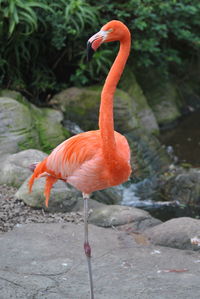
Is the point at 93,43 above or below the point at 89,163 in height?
above

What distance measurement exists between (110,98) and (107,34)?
0.41m

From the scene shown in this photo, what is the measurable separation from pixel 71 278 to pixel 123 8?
5.51 meters

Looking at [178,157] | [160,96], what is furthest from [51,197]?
[160,96]

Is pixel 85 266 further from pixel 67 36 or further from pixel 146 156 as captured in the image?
pixel 67 36

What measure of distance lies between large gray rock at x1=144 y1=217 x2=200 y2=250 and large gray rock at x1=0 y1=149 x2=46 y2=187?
5.10 feet

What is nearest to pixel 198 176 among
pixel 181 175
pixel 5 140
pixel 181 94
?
pixel 181 175

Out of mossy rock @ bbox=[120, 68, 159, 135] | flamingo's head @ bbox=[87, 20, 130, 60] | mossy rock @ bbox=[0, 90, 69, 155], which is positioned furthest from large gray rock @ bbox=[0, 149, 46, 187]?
mossy rock @ bbox=[120, 68, 159, 135]

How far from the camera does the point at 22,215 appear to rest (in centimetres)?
469

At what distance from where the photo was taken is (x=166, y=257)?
3959 millimetres

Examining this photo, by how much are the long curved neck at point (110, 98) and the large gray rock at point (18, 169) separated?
2159 mm

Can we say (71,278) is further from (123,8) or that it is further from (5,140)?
(123,8)

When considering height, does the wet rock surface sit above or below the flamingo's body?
below

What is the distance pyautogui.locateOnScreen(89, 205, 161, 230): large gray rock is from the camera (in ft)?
14.9

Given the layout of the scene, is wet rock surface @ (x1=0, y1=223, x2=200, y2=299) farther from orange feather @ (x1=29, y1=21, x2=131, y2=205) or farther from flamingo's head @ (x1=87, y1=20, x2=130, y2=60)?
flamingo's head @ (x1=87, y1=20, x2=130, y2=60)
